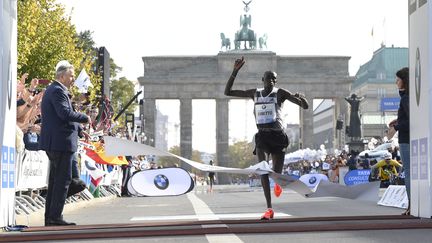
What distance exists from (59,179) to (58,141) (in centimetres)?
46

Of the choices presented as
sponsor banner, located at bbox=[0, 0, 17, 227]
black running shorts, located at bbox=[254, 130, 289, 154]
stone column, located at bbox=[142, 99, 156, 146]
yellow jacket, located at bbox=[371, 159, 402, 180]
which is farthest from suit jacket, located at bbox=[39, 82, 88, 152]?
stone column, located at bbox=[142, 99, 156, 146]

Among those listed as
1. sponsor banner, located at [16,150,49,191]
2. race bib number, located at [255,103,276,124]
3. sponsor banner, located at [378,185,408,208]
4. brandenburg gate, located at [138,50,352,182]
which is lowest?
sponsor banner, located at [378,185,408,208]

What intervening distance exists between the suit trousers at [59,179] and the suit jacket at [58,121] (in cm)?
11

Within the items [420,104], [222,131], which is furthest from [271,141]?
[222,131]

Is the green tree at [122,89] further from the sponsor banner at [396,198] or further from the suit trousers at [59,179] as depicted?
the suit trousers at [59,179]

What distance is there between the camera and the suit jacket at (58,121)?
11922 mm

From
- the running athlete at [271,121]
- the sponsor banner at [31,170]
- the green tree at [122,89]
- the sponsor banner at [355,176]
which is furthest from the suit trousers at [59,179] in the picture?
the green tree at [122,89]

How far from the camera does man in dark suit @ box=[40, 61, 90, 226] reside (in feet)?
39.2

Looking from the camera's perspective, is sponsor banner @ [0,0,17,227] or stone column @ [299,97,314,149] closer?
sponsor banner @ [0,0,17,227]

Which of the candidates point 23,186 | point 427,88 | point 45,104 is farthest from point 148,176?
point 427,88

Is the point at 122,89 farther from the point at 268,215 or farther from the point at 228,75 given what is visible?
the point at 268,215

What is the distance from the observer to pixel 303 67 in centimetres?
11369

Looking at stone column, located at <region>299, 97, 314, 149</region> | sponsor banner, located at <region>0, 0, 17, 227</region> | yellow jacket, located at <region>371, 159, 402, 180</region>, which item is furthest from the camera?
stone column, located at <region>299, 97, 314, 149</region>

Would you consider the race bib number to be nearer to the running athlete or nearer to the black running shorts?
the running athlete
